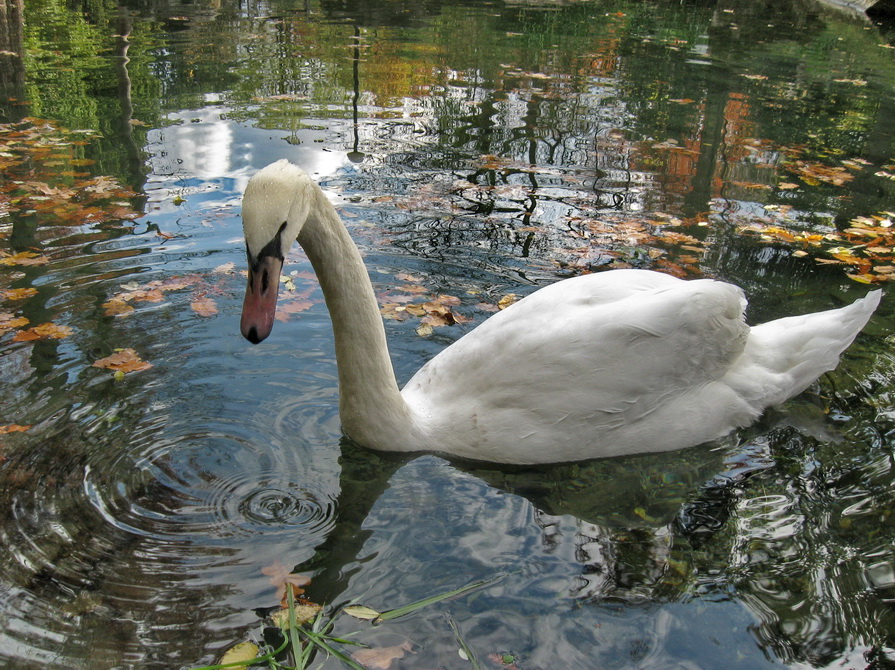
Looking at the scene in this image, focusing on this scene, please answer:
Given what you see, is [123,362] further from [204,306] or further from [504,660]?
[504,660]

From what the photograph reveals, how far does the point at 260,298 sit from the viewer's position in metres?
3.30

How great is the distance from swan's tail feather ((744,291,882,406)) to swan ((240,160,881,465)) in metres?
0.33

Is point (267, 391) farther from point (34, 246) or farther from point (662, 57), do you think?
point (662, 57)

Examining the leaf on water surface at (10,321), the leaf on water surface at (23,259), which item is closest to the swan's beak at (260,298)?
the leaf on water surface at (10,321)

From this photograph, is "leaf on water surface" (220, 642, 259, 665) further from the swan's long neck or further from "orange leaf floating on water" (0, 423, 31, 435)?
"orange leaf floating on water" (0, 423, 31, 435)

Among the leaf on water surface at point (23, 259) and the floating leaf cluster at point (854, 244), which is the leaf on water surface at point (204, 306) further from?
the floating leaf cluster at point (854, 244)

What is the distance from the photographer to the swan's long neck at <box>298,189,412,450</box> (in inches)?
152

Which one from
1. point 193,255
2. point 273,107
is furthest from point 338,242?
point 273,107

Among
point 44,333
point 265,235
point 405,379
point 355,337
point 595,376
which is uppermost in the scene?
point 265,235

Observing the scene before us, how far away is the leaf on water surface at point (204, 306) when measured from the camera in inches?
233

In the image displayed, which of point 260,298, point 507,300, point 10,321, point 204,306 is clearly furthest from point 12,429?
point 507,300

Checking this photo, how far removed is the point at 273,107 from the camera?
37.5 ft

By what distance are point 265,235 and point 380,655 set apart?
1.71 meters

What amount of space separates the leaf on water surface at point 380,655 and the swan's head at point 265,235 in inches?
51.4
